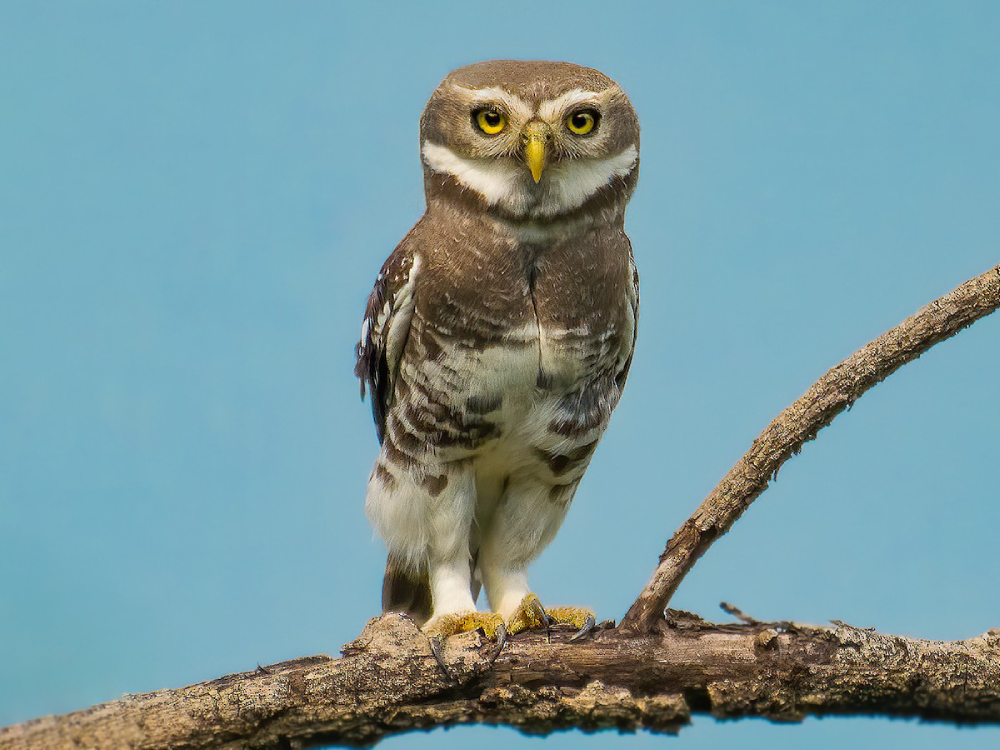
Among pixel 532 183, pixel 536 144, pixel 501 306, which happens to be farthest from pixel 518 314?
pixel 536 144

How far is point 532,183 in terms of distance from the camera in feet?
11.9

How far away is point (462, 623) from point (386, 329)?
3.20 ft

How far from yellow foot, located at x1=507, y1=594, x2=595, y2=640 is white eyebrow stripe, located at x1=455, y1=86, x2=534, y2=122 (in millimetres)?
1473

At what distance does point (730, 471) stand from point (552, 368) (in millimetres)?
772

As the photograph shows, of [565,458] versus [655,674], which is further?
[565,458]

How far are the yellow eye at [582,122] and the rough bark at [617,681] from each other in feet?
4.87

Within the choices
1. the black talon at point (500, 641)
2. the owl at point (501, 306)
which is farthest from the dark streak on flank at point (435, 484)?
the black talon at point (500, 641)

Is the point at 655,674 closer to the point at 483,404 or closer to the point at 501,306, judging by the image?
the point at 483,404

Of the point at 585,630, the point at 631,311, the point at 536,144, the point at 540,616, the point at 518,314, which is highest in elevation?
the point at 536,144

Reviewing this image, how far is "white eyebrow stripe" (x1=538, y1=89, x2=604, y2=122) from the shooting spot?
348 centimetres

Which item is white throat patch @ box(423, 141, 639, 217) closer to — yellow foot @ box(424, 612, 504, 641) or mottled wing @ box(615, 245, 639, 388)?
mottled wing @ box(615, 245, 639, 388)

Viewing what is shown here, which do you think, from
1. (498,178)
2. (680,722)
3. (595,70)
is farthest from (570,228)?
(680,722)

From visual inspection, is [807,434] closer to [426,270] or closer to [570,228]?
[570,228]

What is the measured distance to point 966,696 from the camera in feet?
10.9
